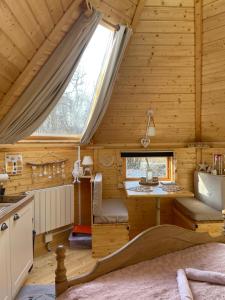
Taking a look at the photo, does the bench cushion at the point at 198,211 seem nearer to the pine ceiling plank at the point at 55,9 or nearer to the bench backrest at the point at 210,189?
the bench backrest at the point at 210,189

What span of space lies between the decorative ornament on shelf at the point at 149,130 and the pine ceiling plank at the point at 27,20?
2.27m

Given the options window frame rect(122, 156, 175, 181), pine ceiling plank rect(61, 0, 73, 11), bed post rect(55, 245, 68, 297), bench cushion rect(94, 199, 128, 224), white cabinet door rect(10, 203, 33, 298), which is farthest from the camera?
window frame rect(122, 156, 175, 181)

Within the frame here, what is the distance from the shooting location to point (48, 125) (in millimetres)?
4129

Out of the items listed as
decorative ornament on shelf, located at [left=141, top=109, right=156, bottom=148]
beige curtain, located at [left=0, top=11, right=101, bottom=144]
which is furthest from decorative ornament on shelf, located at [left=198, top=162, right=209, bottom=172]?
beige curtain, located at [left=0, top=11, right=101, bottom=144]

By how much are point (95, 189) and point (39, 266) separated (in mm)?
1223

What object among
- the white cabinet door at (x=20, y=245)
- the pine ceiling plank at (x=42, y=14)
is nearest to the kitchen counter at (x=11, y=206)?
the white cabinet door at (x=20, y=245)

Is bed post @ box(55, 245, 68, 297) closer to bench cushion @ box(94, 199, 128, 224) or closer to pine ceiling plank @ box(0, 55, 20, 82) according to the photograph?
pine ceiling plank @ box(0, 55, 20, 82)

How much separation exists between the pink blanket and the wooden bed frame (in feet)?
0.16

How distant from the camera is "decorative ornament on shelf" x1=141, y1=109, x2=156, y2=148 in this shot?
4.20 metres

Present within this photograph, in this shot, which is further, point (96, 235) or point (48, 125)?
point (48, 125)

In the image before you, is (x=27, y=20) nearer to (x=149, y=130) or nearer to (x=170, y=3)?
(x=170, y=3)

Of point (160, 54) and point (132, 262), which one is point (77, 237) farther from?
point (160, 54)

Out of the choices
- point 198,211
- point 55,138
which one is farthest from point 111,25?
point 198,211

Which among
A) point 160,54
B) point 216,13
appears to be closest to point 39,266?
point 160,54
